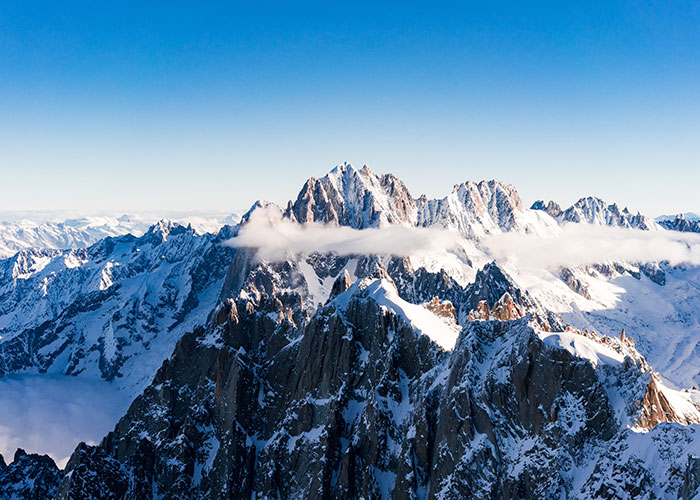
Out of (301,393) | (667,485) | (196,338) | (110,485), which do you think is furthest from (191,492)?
(667,485)

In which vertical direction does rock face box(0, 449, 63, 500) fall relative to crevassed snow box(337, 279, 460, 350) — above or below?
below

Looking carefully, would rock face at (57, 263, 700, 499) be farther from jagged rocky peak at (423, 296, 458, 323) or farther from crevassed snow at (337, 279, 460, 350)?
jagged rocky peak at (423, 296, 458, 323)

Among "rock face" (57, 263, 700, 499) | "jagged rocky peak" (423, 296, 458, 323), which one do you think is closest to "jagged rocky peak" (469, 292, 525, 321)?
"rock face" (57, 263, 700, 499)

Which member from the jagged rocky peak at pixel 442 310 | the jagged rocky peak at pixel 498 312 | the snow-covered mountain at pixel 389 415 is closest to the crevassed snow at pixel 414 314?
the snow-covered mountain at pixel 389 415

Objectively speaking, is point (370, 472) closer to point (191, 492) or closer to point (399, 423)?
point (399, 423)

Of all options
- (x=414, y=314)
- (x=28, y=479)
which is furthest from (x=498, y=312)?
(x=28, y=479)
